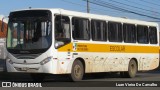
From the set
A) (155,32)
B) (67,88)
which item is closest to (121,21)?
(155,32)

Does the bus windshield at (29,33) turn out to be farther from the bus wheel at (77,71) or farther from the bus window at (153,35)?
the bus window at (153,35)

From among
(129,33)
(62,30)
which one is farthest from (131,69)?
(62,30)

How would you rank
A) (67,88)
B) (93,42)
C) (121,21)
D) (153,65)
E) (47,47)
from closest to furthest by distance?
(67,88), (47,47), (93,42), (121,21), (153,65)

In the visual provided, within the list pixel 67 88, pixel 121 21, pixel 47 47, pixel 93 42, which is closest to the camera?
pixel 67 88

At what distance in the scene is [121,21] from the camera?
25719 millimetres

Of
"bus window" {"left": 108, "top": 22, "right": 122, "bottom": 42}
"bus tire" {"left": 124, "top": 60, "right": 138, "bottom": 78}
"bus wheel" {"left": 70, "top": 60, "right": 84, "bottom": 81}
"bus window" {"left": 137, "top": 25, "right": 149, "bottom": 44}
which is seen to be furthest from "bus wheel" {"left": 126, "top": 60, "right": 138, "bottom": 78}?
"bus wheel" {"left": 70, "top": 60, "right": 84, "bottom": 81}

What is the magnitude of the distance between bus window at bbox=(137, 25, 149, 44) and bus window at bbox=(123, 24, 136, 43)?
20.0 inches

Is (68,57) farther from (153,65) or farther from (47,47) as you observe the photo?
(153,65)

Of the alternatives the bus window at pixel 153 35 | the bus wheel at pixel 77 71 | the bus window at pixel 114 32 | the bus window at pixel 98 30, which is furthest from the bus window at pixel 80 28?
the bus window at pixel 153 35

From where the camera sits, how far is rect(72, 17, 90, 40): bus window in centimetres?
2179

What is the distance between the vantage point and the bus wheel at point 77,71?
2166 centimetres

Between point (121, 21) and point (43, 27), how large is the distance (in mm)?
6208

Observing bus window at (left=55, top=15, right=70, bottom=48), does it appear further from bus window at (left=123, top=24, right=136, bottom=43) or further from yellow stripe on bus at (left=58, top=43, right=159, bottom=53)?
bus window at (left=123, top=24, right=136, bottom=43)

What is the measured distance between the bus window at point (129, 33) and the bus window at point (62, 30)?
5274 mm
